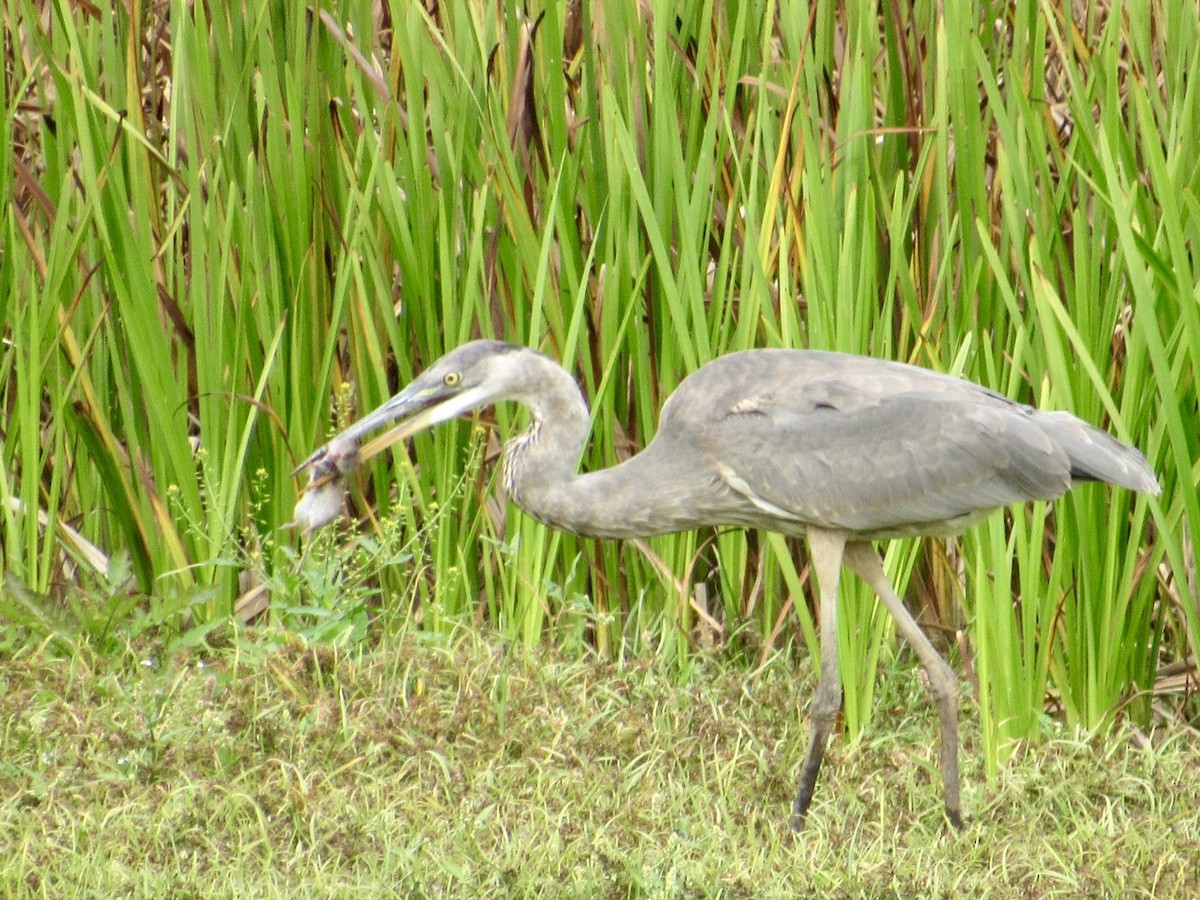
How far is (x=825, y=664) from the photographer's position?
345cm

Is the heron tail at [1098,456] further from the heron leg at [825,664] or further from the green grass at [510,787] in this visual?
the green grass at [510,787]

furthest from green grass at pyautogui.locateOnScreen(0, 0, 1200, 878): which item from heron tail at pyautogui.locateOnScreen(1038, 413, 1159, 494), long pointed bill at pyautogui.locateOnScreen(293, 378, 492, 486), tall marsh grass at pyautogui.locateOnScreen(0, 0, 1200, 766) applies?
long pointed bill at pyautogui.locateOnScreen(293, 378, 492, 486)

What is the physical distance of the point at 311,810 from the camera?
3197 mm

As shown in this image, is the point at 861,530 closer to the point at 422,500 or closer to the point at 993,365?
the point at 993,365

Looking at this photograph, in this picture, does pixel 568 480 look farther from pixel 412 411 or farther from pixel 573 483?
pixel 412 411

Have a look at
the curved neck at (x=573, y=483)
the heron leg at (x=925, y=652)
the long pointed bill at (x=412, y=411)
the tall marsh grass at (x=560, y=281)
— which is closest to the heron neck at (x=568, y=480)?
the curved neck at (x=573, y=483)

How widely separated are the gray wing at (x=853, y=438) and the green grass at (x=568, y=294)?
208mm

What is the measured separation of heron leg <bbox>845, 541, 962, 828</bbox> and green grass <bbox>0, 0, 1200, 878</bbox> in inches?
4.0

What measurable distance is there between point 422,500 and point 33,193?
48.5 inches

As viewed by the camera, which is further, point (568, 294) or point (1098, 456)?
point (568, 294)

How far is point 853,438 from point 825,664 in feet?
1.58

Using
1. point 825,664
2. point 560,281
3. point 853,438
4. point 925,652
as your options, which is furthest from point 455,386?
point 925,652


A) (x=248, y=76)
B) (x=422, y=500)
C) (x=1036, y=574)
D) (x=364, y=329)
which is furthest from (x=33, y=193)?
(x=1036, y=574)

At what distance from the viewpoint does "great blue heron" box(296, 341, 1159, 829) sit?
11.0ft
